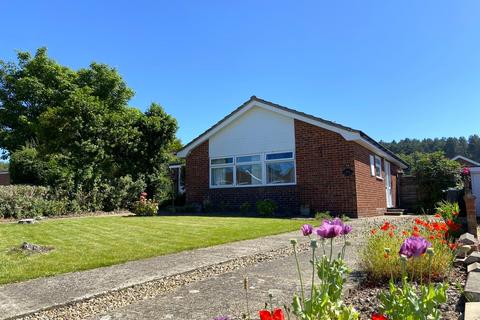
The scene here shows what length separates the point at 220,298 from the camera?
13.9 ft

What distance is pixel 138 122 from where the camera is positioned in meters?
21.2

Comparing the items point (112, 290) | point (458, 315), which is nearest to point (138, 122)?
point (112, 290)

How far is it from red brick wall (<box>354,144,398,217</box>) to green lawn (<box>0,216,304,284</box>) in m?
4.38

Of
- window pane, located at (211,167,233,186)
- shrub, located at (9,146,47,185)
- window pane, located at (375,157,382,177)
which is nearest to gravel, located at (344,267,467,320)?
window pane, located at (211,167,233,186)

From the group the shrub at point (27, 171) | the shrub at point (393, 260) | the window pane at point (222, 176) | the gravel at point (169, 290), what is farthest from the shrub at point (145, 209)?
the shrub at point (393, 260)

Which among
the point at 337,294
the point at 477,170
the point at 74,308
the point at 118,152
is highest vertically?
the point at 118,152

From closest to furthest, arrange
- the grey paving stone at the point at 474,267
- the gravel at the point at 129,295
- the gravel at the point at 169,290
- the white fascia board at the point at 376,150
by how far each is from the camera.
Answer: the gravel at the point at 169,290
the gravel at the point at 129,295
the grey paving stone at the point at 474,267
the white fascia board at the point at 376,150

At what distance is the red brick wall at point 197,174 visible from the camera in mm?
18094

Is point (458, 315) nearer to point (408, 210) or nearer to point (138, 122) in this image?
point (408, 210)

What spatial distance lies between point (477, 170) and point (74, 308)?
15.6 meters

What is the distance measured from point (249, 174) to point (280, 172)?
1442 mm

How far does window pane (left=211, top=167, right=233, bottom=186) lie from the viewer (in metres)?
17.5

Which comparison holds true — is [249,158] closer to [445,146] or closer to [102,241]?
[102,241]

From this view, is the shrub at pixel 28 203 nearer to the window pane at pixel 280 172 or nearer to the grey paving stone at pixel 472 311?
the window pane at pixel 280 172
